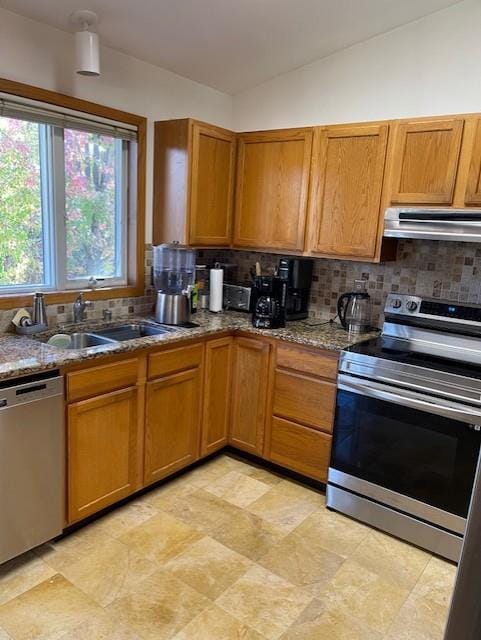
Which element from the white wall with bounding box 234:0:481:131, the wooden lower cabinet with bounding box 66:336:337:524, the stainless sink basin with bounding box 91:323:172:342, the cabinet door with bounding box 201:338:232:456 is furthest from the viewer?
the cabinet door with bounding box 201:338:232:456

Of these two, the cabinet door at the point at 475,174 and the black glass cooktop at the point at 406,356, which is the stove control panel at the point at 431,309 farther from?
the cabinet door at the point at 475,174

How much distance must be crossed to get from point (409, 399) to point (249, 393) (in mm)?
1044

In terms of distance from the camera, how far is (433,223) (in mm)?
2352

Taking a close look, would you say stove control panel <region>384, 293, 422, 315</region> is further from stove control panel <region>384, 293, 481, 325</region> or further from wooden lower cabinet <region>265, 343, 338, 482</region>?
wooden lower cabinet <region>265, 343, 338, 482</region>

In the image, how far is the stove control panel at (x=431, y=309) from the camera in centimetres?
253

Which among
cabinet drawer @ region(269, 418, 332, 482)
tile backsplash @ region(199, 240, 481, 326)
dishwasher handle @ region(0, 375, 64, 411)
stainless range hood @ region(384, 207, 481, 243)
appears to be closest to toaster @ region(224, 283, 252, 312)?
tile backsplash @ region(199, 240, 481, 326)

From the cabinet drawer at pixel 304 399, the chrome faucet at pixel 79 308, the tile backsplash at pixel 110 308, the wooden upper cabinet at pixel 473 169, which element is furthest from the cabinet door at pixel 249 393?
the wooden upper cabinet at pixel 473 169

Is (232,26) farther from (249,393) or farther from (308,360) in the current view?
(249,393)

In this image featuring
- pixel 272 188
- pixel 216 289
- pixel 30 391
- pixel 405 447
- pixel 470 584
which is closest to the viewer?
pixel 470 584

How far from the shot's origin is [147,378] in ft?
8.07

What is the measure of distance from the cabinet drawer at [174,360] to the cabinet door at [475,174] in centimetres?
164

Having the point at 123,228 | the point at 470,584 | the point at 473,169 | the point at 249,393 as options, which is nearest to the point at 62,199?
the point at 123,228

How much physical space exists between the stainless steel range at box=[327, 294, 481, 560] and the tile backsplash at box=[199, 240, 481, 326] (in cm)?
17

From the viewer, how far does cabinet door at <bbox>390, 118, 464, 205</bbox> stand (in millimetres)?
2387
